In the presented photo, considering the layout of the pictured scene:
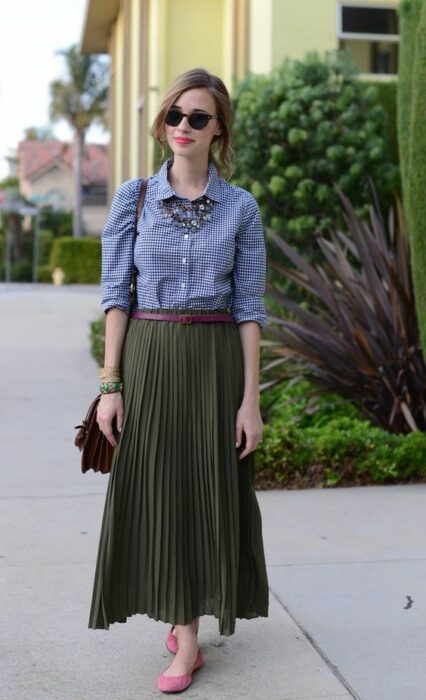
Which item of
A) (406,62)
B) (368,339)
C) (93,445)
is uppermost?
(406,62)

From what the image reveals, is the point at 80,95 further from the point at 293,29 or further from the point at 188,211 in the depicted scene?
the point at 188,211

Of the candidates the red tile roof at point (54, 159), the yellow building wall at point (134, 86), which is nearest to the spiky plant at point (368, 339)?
the yellow building wall at point (134, 86)

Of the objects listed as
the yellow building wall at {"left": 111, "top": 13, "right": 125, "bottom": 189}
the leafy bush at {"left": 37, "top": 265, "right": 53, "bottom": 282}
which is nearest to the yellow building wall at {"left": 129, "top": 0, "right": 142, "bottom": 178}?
the yellow building wall at {"left": 111, "top": 13, "right": 125, "bottom": 189}

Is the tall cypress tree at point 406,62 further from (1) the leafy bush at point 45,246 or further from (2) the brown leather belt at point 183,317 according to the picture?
(1) the leafy bush at point 45,246

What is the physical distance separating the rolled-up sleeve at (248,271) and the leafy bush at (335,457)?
2730 mm

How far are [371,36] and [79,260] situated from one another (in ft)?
87.4

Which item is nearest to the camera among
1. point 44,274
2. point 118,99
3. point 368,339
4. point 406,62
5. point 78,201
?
point 368,339

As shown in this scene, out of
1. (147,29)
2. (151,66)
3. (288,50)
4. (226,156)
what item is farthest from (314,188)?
(147,29)

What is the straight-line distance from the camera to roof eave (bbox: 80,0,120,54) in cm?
2631

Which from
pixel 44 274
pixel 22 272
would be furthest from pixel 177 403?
pixel 22 272

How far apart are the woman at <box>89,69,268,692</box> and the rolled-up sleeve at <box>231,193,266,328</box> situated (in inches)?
1.4

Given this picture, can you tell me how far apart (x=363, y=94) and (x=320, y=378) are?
426 centimetres

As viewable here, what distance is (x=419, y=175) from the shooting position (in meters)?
6.48

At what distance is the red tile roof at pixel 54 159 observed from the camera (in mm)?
88250
